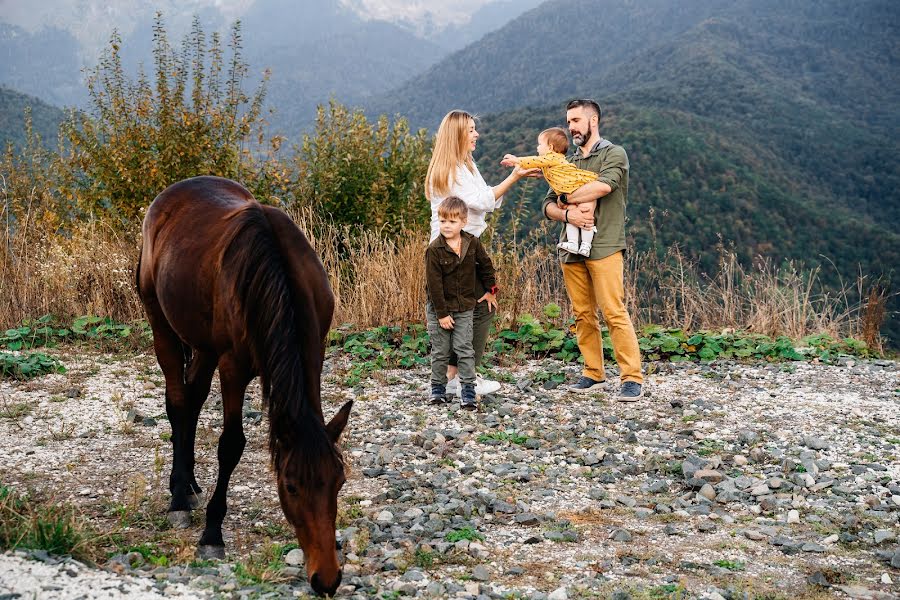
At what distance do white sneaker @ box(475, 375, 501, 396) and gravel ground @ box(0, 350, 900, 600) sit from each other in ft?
0.36

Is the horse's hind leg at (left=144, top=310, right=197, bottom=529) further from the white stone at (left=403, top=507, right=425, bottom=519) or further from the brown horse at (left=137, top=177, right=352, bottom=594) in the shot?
the white stone at (left=403, top=507, right=425, bottom=519)

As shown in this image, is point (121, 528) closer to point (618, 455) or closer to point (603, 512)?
point (603, 512)

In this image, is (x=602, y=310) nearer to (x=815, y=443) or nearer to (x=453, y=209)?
(x=453, y=209)

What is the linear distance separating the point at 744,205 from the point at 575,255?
107 feet

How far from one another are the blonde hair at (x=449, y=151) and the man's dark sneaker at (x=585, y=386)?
1.91m

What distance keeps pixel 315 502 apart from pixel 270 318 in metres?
0.71

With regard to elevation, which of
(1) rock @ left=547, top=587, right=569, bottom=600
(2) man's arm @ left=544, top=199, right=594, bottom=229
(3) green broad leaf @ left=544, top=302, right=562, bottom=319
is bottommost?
(1) rock @ left=547, top=587, right=569, bottom=600

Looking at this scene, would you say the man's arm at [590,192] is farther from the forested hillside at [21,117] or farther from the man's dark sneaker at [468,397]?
the forested hillside at [21,117]

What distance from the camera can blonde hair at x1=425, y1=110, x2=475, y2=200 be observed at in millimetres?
5480

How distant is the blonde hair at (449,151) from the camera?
216 inches

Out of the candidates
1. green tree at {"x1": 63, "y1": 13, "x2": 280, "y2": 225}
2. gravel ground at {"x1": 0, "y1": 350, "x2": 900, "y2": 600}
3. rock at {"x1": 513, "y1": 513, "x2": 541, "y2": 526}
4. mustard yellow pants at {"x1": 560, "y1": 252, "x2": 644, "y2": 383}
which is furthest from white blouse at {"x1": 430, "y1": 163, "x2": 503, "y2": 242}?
green tree at {"x1": 63, "y1": 13, "x2": 280, "y2": 225}

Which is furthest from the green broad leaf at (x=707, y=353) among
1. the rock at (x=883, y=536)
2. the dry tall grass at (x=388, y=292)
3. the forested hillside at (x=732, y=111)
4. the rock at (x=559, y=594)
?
the rock at (x=559, y=594)

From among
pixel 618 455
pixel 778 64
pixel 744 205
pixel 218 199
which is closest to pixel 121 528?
pixel 218 199

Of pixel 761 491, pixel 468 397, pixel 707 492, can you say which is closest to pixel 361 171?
pixel 468 397
